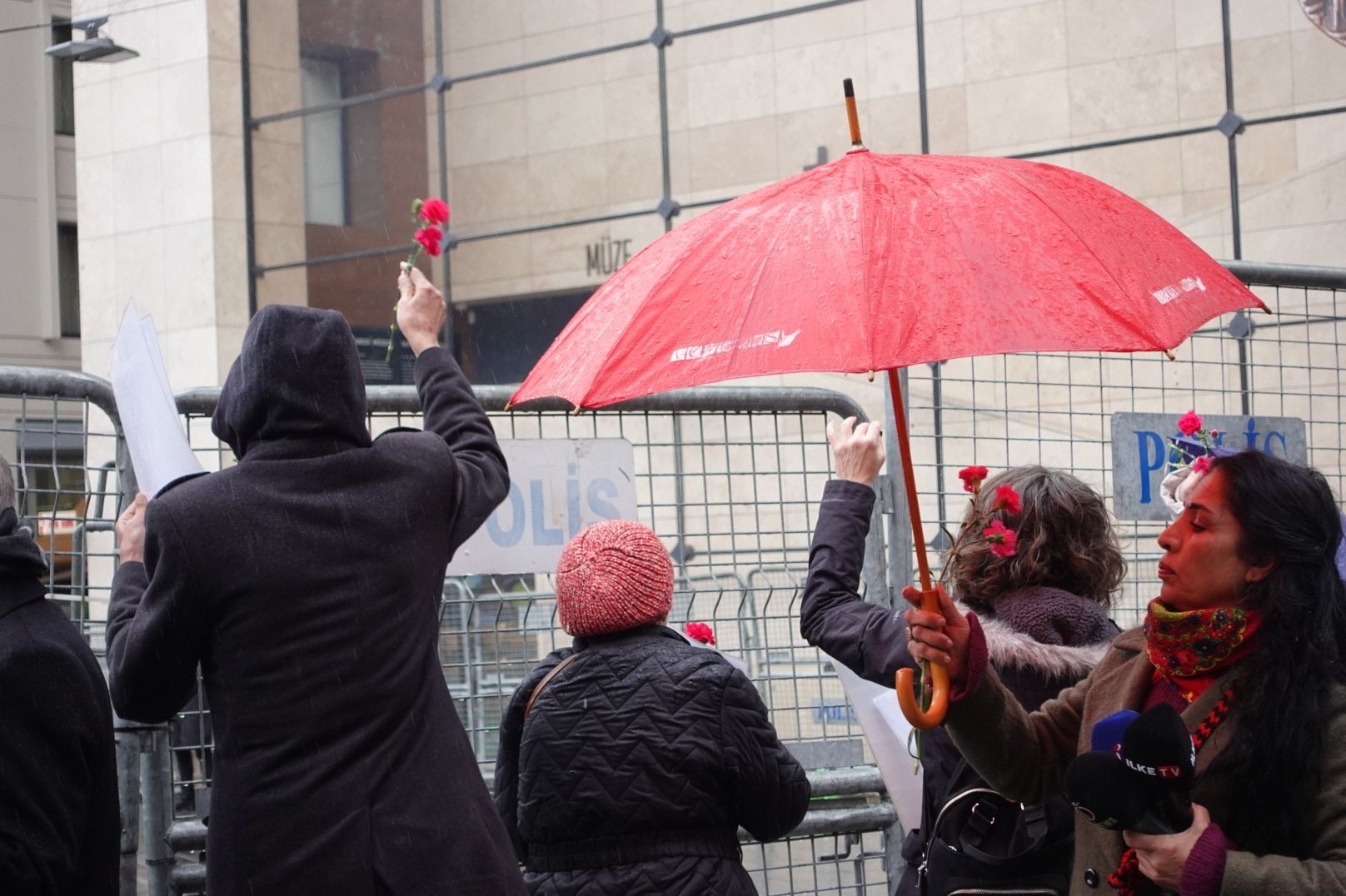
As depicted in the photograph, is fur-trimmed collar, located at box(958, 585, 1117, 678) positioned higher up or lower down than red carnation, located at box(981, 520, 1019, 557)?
lower down

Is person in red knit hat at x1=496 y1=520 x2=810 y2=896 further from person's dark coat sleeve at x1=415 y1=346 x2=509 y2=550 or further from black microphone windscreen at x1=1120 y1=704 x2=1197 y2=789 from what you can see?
black microphone windscreen at x1=1120 y1=704 x2=1197 y2=789

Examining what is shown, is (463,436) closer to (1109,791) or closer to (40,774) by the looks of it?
(40,774)

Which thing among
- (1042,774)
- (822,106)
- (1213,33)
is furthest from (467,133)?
(1042,774)

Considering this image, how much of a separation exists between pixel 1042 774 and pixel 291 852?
1420 mm

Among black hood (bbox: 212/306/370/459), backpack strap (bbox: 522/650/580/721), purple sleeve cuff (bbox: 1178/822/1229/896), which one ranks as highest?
black hood (bbox: 212/306/370/459)

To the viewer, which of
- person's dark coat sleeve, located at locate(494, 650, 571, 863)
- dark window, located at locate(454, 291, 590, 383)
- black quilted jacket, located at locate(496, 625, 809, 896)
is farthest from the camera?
dark window, located at locate(454, 291, 590, 383)

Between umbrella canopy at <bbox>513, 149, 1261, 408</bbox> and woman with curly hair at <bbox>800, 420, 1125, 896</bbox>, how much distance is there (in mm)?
725

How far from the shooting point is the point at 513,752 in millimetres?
3721

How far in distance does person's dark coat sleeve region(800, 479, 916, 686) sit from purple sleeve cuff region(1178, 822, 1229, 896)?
1.10 meters

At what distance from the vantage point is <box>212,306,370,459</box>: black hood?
9.37 ft

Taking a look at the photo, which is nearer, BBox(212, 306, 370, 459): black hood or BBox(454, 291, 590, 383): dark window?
BBox(212, 306, 370, 459): black hood

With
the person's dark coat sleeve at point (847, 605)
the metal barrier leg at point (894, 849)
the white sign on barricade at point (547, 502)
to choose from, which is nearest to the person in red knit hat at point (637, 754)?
the person's dark coat sleeve at point (847, 605)

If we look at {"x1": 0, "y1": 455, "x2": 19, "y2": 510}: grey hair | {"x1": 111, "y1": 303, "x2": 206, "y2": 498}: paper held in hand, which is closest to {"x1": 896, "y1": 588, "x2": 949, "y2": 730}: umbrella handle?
{"x1": 111, "y1": 303, "x2": 206, "y2": 498}: paper held in hand

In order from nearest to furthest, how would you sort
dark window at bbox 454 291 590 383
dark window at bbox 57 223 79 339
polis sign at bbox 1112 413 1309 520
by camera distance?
polis sign at bbox 1112 413 1309 520, dark window at bbox 454 291 590 383, dark window at bbox 57 223 79 339
